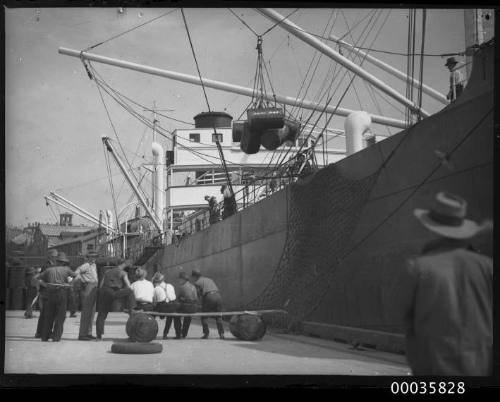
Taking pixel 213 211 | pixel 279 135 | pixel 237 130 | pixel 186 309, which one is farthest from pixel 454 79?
pixel 213 211

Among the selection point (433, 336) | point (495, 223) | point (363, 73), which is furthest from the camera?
point (363, 73)

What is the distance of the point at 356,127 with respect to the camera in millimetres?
9555

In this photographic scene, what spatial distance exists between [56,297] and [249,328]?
2415 millimetres

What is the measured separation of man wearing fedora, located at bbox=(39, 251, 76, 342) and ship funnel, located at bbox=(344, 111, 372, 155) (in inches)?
183

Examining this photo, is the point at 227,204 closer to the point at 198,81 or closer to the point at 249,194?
the point at 249,194

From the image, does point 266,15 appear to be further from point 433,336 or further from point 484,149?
point 433,336

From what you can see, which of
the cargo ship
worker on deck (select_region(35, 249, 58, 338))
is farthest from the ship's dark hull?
worker on deck (select_region(35, 249, 58, 338))

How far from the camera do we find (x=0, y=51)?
606 cm

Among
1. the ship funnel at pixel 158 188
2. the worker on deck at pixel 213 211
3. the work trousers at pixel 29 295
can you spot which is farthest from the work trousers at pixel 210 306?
the ship funnel at pixel 158 188

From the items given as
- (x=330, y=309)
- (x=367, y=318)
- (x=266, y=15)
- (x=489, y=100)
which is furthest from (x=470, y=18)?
(x=330, y=309)

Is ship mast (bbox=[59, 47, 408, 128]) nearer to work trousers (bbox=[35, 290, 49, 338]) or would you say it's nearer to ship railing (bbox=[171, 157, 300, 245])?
ship railing (bbox=[171, 157, 300, 245])

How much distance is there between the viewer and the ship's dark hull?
611 cm

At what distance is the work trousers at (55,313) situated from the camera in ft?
24.1

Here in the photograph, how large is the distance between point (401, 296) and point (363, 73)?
5694mm
